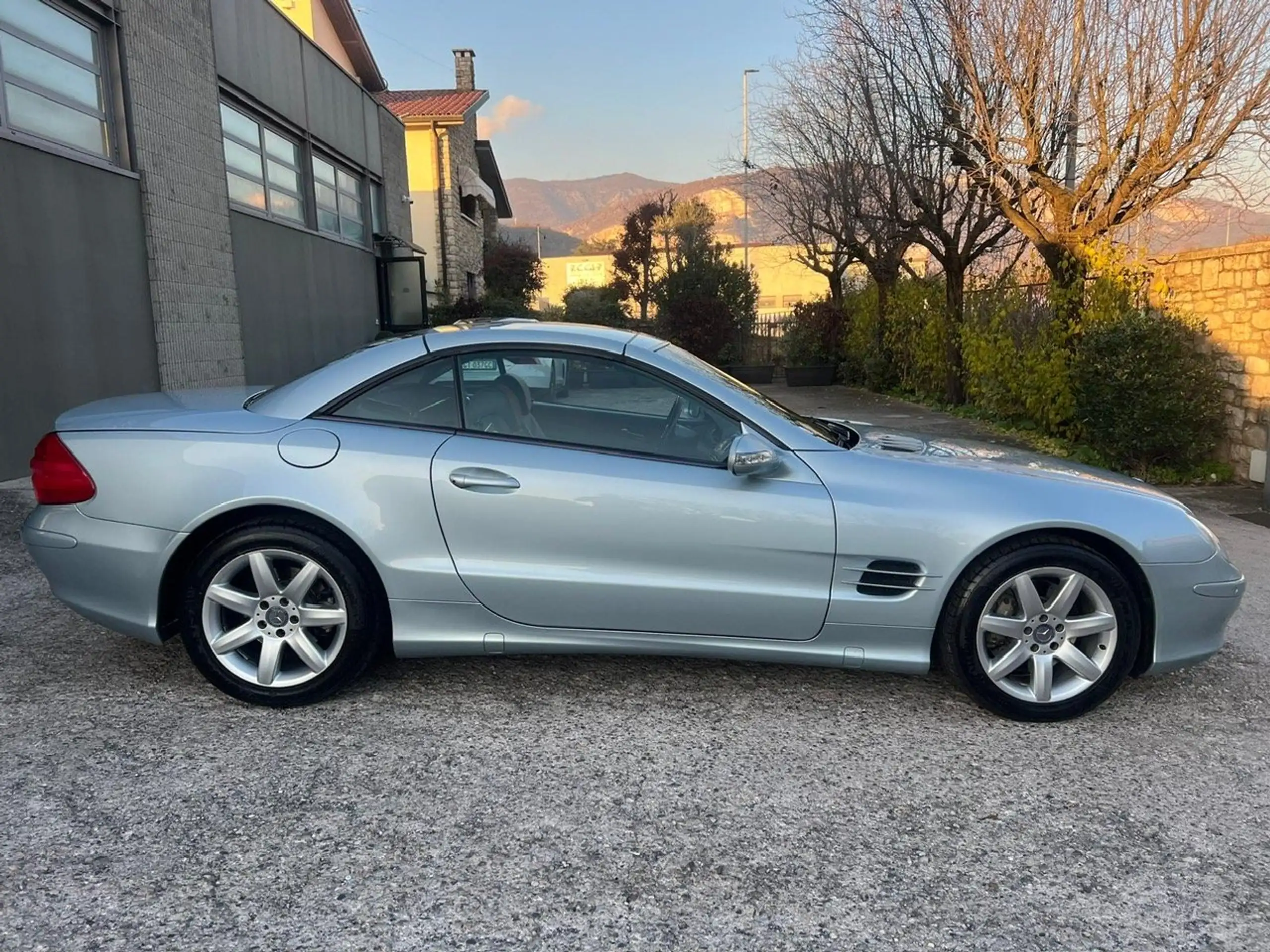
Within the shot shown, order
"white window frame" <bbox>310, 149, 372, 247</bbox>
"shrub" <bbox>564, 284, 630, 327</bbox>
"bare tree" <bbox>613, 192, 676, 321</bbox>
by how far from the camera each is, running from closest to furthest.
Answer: "white window frame" <bbox>310, 149, 372, 247</bbox>
"shrub" <bbox>564, 284, 630, 327</bbox>
"bare tree" <bbox>613, 192, 676, 321</bbox>

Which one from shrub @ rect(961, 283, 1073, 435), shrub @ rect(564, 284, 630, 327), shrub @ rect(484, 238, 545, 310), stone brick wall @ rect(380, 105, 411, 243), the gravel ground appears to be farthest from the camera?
shrub @ rect(484, 238, 545, 310)

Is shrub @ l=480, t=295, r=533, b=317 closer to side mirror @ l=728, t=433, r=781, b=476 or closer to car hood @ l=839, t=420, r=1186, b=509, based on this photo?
car hood @ l=839, t=420, r=1186, b=509

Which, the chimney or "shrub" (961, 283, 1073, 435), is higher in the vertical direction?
the chimney

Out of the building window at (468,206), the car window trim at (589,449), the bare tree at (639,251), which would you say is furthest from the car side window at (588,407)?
the bare tree at (639,251)

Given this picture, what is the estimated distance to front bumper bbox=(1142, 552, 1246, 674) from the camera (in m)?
3.21

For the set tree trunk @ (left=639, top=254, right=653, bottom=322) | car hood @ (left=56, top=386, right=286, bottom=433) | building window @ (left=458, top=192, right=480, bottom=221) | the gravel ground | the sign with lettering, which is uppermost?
the sign with lettering

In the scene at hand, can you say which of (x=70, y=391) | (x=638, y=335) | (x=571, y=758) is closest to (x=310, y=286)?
(x=70, y=391)

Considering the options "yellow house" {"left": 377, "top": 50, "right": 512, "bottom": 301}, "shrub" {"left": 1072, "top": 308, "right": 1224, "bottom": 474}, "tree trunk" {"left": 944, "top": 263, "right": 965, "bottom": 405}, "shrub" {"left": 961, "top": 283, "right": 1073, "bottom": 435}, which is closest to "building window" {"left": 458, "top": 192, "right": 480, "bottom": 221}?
"yellow house" {"left": 377, "top": 50, "right": 512, "bottom": 301}

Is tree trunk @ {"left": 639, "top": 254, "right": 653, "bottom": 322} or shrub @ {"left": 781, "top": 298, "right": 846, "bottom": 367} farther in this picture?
tree trunk @ {"left": 639, "top": 254, "right": 653, "bottom": 322}

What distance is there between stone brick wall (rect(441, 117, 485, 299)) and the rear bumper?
72.4 ft

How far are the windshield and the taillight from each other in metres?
2.22

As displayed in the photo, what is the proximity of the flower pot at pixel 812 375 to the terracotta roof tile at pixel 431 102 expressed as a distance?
40.4ft

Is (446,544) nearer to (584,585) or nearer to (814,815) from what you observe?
(584,585)

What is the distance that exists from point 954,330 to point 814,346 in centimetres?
653
